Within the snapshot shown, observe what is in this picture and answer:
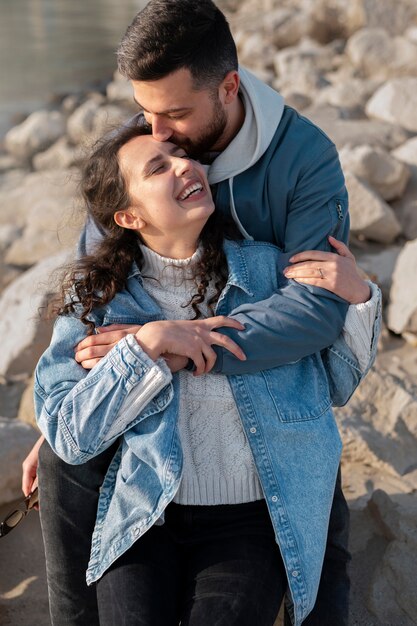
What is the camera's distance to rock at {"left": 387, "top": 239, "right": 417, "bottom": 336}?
413 cm

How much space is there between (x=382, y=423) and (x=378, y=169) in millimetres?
2246

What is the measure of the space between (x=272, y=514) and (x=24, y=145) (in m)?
8.23

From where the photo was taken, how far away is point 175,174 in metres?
2.56

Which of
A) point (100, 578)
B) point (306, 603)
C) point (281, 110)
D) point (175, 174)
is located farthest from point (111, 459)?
point (281, 110)

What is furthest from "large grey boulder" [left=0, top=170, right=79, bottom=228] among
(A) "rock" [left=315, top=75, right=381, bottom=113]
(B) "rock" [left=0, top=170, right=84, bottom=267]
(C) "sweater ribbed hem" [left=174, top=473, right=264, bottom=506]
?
(C) "sweater ribbed hem" [left=174, top=473, right=264, bottom=506]

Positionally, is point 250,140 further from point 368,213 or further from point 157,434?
point 368,213

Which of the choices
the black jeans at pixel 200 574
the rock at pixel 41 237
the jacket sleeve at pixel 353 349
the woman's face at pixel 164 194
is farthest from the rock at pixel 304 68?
the black jeans at pixel 200 574

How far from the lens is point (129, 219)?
2662 mm

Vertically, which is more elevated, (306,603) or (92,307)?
(92,307)

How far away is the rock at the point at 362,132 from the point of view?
6.14 metres

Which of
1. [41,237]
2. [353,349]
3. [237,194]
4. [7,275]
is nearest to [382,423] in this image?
[353,349]

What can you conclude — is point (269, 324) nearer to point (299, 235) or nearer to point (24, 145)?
point (299, 235)

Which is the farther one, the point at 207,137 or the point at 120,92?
the point at 120,92

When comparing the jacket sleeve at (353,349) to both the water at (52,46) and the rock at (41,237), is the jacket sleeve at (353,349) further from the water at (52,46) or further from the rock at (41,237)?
the water at (52,46)
